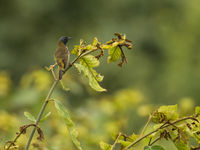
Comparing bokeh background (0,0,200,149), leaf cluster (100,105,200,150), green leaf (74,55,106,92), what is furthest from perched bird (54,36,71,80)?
bokeh background (0,0,200,149)

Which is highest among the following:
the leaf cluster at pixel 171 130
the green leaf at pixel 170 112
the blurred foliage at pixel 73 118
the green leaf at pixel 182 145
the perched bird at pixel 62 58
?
the blurred foliage at pixel 73 118

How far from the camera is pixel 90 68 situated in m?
1.08

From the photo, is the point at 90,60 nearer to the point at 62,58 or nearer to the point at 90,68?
the point at 90,68

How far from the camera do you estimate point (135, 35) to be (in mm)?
11719

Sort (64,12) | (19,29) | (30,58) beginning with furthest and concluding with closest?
(64,12), (19,29), (30,58)

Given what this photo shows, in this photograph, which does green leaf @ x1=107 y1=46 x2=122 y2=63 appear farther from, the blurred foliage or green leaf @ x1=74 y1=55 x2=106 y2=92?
the blurred foliage

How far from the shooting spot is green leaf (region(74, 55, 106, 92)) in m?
1.04

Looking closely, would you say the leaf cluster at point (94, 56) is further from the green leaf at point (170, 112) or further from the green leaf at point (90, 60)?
the green leaf at point (170, 112)

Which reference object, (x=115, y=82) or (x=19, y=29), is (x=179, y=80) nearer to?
(x=115, y=82)

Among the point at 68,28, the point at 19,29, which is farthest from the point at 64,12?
the point at 19,29

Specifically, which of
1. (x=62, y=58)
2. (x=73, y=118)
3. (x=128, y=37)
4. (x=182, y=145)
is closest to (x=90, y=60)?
(x=62, y=58)

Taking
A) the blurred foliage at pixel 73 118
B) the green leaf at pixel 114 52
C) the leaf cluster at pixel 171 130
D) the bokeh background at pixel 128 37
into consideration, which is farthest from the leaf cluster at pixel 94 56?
the bokeh background at pixel 128 37

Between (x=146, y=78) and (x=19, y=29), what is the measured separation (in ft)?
11.9

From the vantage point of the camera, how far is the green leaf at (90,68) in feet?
3.42
